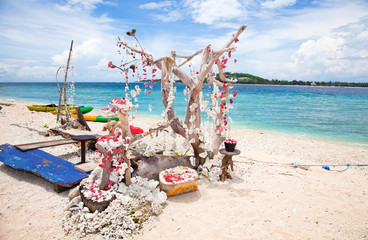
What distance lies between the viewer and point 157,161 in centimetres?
507

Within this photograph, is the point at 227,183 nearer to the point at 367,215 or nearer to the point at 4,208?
the point at 367,215

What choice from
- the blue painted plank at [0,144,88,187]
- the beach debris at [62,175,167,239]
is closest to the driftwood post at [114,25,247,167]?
the beach debris at [62,175,167,239]

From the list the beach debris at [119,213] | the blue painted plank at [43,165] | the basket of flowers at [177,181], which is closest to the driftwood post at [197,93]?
the basket of flowers at [177,181]

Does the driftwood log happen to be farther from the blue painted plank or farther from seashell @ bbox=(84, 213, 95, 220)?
seashell @ bbox=(84, 213, 95, 220)

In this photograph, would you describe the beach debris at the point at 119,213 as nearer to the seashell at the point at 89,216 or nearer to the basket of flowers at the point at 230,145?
the seashell at the point at 89,216

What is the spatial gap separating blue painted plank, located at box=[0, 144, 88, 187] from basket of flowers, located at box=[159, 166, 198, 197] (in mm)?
1742

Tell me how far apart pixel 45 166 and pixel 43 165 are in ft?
0.27

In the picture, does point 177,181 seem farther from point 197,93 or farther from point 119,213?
point 197,93

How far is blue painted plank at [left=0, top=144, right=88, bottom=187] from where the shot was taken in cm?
449

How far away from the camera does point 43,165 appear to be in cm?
497

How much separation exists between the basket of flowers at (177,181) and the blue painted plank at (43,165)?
1.74 m

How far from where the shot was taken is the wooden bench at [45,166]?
14.6 ft

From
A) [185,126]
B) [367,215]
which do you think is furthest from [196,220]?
[367,215]

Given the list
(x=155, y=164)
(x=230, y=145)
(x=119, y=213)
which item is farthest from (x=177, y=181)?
(x=230, y=145)
